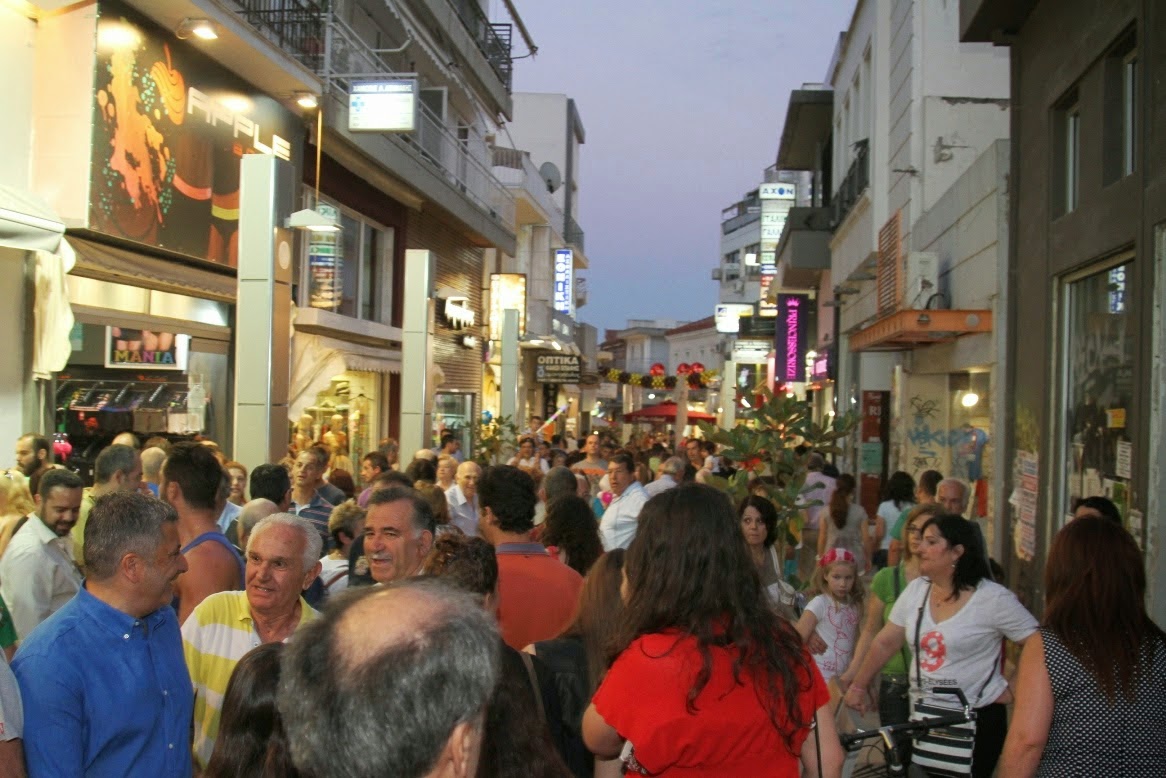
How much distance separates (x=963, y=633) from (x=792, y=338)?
2576 cm

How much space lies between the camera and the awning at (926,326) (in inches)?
456

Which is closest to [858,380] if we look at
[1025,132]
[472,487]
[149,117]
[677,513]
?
[1025,132]

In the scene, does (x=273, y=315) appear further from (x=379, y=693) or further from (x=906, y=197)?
(x=906, y=197)

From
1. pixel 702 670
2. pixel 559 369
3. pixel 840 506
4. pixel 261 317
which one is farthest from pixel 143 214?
pixel 559 369

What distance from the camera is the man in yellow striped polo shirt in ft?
12.8

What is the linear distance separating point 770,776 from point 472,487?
23.2 ft

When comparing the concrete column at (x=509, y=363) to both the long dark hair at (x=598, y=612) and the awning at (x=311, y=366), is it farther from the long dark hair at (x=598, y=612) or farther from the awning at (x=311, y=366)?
the long dark hair at (x=598, y=612)

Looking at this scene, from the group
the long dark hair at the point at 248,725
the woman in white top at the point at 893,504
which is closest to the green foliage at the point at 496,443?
the woman in white top at the point at 893,504

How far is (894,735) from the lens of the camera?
14.9 feet

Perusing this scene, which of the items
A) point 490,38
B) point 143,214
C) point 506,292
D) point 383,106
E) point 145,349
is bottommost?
point 145,349

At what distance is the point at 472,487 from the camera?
984 cm

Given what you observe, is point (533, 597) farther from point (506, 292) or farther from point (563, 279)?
point (563, 279)

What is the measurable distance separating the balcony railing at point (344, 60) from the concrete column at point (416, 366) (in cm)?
386

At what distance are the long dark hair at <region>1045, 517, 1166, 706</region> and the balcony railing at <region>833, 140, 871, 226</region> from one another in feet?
52.2
